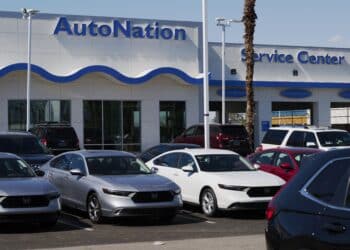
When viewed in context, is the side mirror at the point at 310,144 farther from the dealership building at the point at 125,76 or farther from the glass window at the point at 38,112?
the glass window at the point at 38,112

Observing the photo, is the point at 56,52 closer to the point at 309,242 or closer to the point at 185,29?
the point at 185,29

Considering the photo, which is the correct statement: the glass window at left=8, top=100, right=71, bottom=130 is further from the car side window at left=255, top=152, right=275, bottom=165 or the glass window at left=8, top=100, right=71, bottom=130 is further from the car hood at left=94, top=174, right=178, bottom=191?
the car hood at left=94, top=174, right=178, bottom=191

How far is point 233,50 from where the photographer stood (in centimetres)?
3906

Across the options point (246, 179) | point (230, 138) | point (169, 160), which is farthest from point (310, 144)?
point (246, 179)

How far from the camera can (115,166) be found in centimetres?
1420

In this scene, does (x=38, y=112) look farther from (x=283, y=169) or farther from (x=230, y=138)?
(x=283, y=169)

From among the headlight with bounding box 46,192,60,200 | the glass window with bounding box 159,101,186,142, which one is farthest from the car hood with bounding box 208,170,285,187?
the glass window with bounding box 159,101,186,142

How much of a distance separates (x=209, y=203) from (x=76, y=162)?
289 cm

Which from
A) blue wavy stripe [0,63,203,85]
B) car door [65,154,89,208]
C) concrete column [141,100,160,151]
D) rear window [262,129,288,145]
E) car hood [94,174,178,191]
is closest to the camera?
car hood [94,174,178,191]

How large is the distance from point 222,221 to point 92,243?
12.0ft

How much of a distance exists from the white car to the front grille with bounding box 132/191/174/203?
1460mm

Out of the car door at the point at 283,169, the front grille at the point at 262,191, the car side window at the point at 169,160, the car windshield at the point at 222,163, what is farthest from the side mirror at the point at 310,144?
the front grille at the point at 262,191

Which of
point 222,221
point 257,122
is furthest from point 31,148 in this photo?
point 257,122

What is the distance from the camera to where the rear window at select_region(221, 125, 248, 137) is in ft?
94.4
